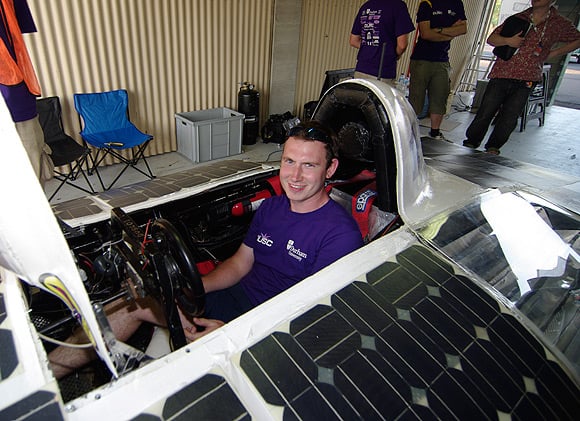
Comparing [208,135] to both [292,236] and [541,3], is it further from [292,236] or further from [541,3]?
[541,3]

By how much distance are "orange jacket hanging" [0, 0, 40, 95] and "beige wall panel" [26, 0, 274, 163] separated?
1.39 meters

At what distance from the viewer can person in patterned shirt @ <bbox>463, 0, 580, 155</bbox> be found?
3.94 metres

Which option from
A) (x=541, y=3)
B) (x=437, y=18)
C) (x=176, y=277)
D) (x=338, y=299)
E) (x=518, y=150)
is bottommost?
(x=518, y=150)

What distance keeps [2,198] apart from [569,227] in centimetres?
229

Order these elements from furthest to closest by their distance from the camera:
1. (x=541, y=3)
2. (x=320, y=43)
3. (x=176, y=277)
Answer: (x=320, y=43) → (x=541, y=3) → (x=176, y=277)

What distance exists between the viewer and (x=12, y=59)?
7.07 feet

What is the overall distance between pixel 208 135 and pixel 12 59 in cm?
242

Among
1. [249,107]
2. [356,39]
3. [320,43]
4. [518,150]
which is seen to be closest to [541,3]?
[356,39]

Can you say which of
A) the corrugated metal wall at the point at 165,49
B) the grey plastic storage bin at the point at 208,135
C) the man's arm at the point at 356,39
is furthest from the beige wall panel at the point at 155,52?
the man's arm at the point at 356,39

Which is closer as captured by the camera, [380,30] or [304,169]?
[304,169]

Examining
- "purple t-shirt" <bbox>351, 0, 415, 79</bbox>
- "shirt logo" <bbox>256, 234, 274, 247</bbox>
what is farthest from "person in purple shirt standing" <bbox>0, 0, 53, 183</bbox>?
"purple t-shirt" <bbox>351, 0, 415, 79</bbox>

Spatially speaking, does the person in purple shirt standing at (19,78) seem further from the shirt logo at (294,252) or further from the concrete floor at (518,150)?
the shirt logo at (294,252)

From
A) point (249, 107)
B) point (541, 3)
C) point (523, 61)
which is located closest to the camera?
point (541, 3)

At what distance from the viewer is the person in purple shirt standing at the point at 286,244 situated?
4.85 ft
